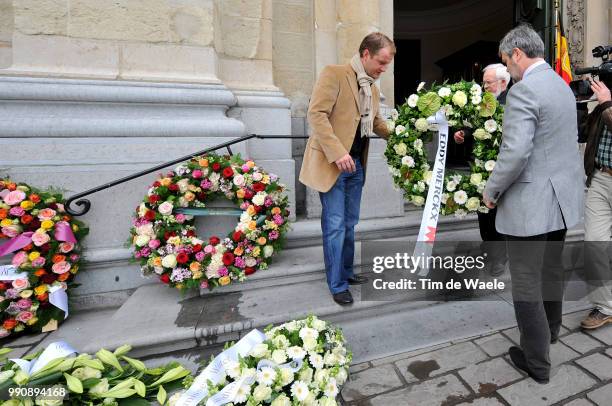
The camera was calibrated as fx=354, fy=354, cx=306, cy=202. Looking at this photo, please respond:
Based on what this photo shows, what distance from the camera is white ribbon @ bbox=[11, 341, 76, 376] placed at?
4.63 ft

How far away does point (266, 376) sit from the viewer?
144cm

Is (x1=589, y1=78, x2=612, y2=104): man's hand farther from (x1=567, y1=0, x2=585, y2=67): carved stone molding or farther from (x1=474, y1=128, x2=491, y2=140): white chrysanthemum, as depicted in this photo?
(x1=567, y1=0, x2=585, y2=67): carved stone molding

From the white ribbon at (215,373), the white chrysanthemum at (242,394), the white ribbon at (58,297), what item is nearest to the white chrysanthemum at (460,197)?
the white ribbon at (215,373)

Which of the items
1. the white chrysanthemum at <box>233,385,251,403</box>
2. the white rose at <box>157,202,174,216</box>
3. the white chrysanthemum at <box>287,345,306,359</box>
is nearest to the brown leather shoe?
the white chrysanthemum at <box>287,345,306,359</box>

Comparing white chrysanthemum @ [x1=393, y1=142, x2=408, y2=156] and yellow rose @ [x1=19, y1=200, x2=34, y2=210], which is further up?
white chrysanthemum @ [x1=393, y1=142, x2=408, y2=156]

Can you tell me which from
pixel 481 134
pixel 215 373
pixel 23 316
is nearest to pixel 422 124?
pixel 481 134

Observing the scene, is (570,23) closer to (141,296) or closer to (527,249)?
(527,249)

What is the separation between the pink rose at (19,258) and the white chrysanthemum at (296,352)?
2.01 meters

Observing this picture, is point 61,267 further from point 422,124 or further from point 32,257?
point 422,124

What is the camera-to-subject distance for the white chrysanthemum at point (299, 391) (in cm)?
145

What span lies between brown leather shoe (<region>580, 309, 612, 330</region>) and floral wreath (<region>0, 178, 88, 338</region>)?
368 cm

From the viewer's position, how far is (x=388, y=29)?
447 cm

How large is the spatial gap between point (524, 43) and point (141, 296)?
3015mm

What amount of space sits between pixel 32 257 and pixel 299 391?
2.08 m
